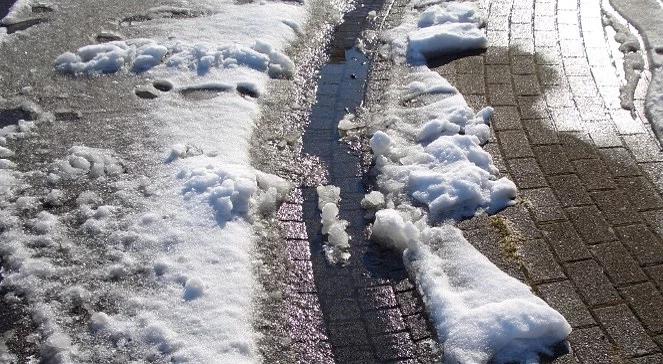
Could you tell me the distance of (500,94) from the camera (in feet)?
18.5

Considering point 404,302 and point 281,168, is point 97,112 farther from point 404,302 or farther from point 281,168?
point 404,302

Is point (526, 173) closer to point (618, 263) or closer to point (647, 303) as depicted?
point (618, 263)

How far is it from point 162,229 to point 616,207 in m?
2.89

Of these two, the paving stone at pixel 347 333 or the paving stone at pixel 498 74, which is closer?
the paving stone at pixel 347 333

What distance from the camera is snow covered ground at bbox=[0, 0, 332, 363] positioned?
139 inches

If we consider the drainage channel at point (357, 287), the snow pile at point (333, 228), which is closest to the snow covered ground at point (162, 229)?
the snow pile at point (333, 228)

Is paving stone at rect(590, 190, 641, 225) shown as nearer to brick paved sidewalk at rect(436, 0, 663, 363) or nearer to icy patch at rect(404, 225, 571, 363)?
brick paved sidewalk at rect(436, 0, 663, 363)

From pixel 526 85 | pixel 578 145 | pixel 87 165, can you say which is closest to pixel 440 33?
pixel 526 85

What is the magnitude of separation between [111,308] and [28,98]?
253 centimetres

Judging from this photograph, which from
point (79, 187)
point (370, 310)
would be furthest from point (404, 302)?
point (79, 187)

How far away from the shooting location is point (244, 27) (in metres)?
6.54

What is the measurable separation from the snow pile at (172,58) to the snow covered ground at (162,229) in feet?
0.04

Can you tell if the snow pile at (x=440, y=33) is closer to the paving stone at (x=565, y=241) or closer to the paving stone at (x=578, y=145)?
the paving stone at (x=578, y=145)

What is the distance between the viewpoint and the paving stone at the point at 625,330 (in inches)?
138
